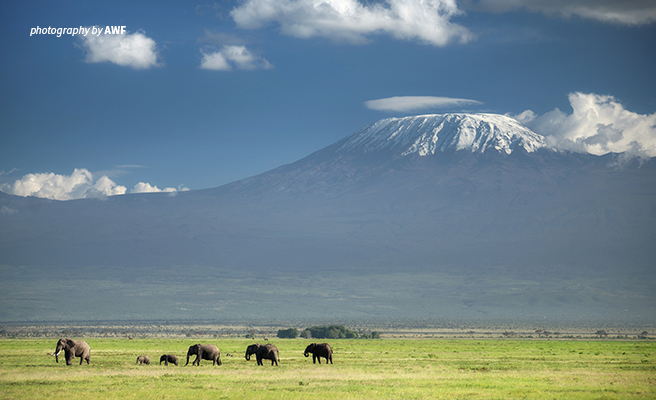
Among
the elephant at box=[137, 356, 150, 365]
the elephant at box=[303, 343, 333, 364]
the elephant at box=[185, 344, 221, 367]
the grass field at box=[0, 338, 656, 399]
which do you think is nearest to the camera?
the grass field at box=[0, 338, 656, 399]

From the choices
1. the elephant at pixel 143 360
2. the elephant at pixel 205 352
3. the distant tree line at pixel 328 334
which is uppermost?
the elephant at pixel 205 352

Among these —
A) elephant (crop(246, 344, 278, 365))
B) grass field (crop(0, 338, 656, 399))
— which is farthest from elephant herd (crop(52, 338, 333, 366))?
grass field (crop(0, 338, 656, 399))

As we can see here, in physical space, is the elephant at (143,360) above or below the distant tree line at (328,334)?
above

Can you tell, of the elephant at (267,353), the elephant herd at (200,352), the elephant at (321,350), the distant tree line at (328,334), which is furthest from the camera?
the distant tree line at (328,334)

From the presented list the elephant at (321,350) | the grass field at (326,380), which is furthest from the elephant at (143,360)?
the elephant at (321,350)

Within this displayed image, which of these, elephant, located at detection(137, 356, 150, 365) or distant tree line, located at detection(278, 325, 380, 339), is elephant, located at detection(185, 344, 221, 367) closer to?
elephant, located at detection(137, 356, 150, 365)

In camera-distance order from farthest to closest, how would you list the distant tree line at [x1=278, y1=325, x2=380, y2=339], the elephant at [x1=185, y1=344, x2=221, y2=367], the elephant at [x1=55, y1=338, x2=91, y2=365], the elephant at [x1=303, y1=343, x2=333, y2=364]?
the distant tree line at [x1=278, y1=325, x2=380, y2=339], the elephant at [x1=303, y1=343, x2=333, y2=364], the elephant at [x1=185, y1=344, x2=221, y2=367], the elephant at [x1=55, y1=338, x2=91, y2=365]

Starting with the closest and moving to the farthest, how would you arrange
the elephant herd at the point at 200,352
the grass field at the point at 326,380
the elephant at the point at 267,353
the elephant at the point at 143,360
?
the grass field at the point at 326,380 < the elephant herd at the point at 200,352 < the elephant at the point at 267,353 < the elephant at the point at 143,360

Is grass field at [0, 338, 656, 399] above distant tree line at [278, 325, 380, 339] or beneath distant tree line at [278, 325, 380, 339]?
above

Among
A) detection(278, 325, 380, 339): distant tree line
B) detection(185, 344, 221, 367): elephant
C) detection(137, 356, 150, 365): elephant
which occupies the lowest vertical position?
detection(278, 325, 380, 339): distant tree line

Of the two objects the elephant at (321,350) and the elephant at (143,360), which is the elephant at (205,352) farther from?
the elephant at (321,350)

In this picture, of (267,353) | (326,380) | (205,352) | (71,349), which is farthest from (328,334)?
(326,380)

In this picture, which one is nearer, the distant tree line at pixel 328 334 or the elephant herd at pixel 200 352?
the elephant herd at pixel 200 352

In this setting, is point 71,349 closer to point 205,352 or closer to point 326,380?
point 205,352
